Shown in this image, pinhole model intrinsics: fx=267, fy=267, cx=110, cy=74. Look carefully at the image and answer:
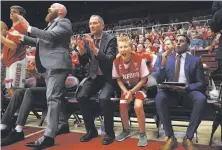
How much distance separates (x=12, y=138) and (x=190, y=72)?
2182mm

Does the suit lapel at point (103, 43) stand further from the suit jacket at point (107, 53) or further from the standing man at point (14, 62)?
the standing man at point (14, 62)

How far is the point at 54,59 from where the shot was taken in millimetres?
3049

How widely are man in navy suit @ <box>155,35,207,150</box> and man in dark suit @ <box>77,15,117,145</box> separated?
0.59 meters

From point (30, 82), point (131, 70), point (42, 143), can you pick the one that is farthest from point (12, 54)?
point (131, 70)

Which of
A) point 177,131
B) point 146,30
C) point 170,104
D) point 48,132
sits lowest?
point 177,131

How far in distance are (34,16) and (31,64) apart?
15.2 m

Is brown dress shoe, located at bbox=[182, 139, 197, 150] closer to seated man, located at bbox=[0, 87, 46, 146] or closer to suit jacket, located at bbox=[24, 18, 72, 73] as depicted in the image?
suit jacket, located at bbox=[24, 18, 72, 73]

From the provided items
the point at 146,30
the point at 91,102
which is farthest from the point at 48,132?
the point at 146,30

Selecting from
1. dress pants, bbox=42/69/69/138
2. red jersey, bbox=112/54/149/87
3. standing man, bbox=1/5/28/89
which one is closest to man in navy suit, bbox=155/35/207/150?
red jersey, bbox=112/54/149/87

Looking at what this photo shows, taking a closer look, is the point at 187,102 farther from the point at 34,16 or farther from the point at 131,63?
the point at 34,16

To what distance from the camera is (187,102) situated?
2.90 metres

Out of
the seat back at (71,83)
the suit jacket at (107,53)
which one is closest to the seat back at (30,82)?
the seat back at (71,83)

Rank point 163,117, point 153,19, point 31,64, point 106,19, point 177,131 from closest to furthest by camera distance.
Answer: point 163,117, point 177,131, point 31,64, point 153,19, point 106,19

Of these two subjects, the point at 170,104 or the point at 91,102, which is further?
the point at 91,102
